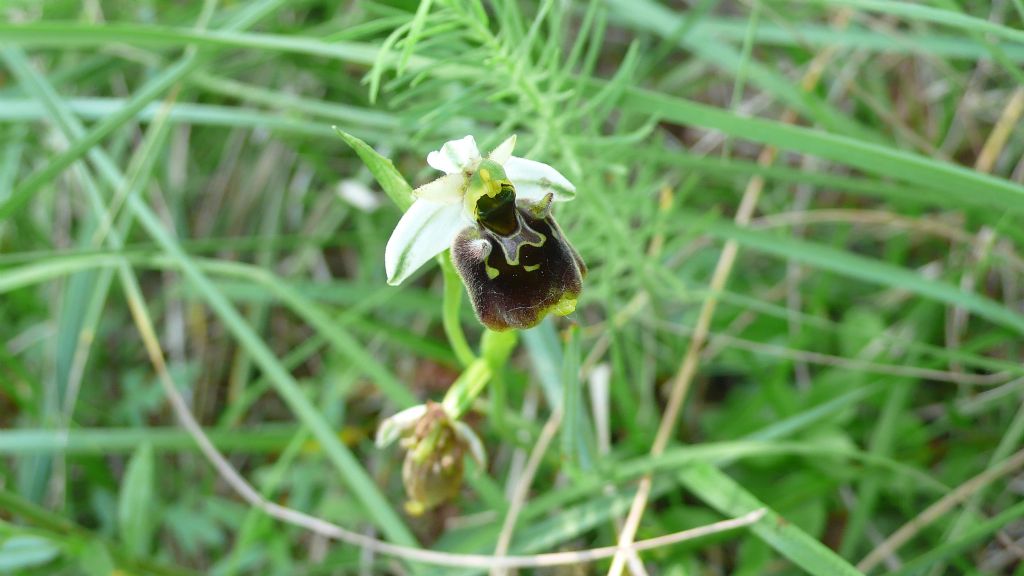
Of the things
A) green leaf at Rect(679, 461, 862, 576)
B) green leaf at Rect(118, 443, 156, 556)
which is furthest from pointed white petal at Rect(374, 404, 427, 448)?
green leaf at Rect(118, 443, 156, 556)

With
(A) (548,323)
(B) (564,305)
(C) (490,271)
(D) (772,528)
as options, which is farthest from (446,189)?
(D) (772,528)

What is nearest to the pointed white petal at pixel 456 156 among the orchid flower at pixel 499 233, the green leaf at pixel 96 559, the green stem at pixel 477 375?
the orchid flower at pixel 499 233

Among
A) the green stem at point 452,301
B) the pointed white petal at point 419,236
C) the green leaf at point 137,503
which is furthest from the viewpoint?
the green leaf at point 137,503

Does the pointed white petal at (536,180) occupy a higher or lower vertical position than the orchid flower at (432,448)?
higher

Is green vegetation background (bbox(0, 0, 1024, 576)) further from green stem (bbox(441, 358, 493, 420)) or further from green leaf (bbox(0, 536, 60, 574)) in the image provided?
green stem (bbox(441, 358, 493, 420))

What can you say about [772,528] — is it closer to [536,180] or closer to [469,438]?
[469,438]

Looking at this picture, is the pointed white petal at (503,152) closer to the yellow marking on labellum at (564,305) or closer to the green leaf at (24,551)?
the yellow marking on labellum at (564,305)
